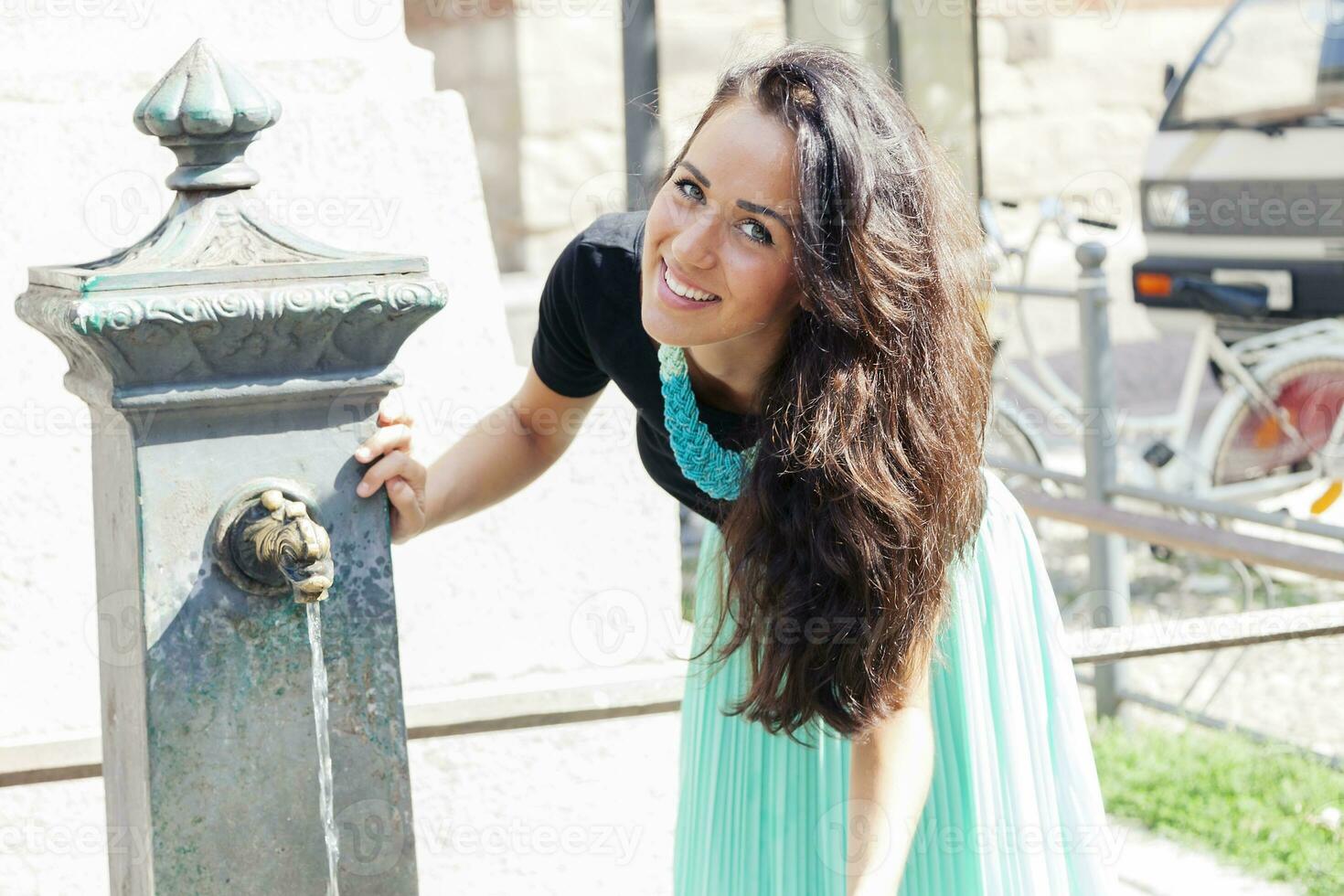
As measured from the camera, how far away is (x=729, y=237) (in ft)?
5.38

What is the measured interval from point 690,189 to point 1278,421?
4094mm

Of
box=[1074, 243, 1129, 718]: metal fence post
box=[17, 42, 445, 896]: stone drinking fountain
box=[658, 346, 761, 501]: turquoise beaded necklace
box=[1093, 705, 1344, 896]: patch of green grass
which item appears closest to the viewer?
box=[17, 42, 445, 896]: stone drinking fountain

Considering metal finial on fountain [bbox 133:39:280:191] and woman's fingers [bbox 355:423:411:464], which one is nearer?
metal finial on fountain [bbox 133:39:280:191]

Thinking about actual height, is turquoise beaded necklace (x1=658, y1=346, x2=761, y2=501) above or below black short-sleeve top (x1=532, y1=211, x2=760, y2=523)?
below

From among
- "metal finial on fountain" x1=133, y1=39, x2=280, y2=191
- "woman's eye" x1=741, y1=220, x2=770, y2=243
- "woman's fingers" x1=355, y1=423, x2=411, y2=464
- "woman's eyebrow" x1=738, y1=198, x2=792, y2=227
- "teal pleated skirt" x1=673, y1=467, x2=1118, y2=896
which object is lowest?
"teal pleated skirt" x1=673, y1=467, x2=1118, y2=896

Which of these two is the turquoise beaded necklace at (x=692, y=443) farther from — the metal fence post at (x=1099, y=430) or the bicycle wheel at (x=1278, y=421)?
the bicycle wheel at (x=1278, y=421)

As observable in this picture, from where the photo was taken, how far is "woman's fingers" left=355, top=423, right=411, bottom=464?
152 cm

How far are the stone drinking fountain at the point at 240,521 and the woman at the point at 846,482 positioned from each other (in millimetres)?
90

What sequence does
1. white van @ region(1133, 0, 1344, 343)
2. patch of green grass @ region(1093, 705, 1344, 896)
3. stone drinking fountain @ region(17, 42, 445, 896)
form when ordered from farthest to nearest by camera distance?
white van @ region(1133, 0, 1344, 343) < patch of green grass @ region(1093, 705, 1344, 896) < stone drinking fountain @ region(17, 42, 445, 896)

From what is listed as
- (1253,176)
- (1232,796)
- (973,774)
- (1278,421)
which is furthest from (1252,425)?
(973,774)

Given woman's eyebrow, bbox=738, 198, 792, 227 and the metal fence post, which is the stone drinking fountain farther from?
the metal fence post

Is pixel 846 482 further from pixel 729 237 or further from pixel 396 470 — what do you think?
pixel 396 470

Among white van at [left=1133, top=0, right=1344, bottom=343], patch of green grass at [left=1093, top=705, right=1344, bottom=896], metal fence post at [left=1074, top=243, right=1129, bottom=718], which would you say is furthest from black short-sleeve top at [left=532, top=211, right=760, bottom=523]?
white van at [left=1133, top=0, right=1344, bottom=343]

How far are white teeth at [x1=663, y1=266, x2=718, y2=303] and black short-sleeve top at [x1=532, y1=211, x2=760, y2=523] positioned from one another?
0.75 ft
